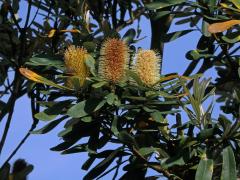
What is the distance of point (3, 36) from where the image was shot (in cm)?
316

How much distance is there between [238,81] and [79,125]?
1.03m

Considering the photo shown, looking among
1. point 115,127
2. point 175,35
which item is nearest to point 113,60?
point 115,127

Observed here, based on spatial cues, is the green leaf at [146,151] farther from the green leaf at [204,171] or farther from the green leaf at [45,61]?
the green leaf at [45,61]

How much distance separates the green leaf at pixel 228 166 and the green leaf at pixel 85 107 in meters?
0.40

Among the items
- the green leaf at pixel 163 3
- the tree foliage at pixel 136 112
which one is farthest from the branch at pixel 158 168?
the green leaf at pixel 163 3

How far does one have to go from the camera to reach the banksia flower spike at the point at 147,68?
2.14 m

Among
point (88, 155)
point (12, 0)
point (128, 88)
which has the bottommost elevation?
point (88, 155)

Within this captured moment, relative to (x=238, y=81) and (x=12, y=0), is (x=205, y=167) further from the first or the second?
(x=12, y=0)

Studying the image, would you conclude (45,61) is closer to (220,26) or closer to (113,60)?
(113,60)

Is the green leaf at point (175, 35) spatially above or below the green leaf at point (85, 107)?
above

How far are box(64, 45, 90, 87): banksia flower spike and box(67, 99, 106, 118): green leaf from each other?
0.22 ft

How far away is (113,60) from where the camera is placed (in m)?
2.17

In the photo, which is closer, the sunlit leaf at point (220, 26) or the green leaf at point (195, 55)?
the sunlit leaf at point (220, 26)

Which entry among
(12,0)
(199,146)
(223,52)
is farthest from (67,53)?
(12,0)
